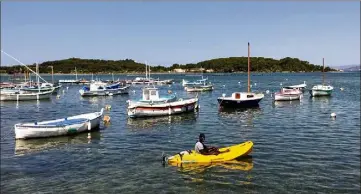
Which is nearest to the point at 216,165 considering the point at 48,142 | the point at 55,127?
the point at 48,142

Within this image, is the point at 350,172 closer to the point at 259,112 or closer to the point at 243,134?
the point at 243,134

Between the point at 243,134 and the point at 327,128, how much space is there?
9.57 m

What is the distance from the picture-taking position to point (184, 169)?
24.2 m

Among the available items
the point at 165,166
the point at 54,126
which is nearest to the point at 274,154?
the point at 165,166

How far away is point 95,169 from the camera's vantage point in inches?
971

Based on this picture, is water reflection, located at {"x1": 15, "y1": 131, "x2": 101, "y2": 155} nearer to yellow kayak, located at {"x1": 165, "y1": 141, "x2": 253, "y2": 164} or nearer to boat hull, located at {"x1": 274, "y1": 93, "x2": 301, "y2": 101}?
yellow kayak, located at {"x1": 165, "y1": 141, "x2": 253, "y2": 164}

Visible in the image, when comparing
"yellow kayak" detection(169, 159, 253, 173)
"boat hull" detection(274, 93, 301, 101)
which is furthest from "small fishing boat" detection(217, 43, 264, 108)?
"yellow kayak" detection(169, 159, 253, 173)

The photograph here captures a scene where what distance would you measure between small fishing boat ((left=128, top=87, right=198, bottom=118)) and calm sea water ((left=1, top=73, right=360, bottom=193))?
1508 mm

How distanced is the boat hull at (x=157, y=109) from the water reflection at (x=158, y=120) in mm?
629

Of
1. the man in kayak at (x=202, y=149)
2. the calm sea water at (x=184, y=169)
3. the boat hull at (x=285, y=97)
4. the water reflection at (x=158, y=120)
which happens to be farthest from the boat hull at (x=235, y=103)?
the man in kayak at (x=202, y=149)

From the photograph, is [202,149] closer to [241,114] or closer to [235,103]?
[241,114]

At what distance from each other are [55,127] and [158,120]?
1404 cm

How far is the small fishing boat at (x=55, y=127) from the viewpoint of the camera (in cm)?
3381

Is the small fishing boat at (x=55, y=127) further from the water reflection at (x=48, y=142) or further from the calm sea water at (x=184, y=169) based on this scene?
the calm sea water at (x=184, y=169)
